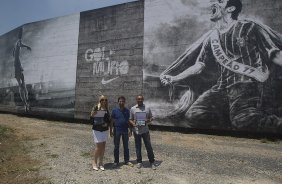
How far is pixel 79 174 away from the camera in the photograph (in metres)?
7.85

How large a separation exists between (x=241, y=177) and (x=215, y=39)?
9.05 m

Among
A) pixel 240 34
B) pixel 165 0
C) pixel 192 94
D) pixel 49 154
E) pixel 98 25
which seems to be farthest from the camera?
pixel 98 25

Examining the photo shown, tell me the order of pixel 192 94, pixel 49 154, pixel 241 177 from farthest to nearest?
pixel 192 94 < pixel 49 154 < pixel 241 177

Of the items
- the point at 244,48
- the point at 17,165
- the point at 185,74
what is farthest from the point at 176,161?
the point at 185,74

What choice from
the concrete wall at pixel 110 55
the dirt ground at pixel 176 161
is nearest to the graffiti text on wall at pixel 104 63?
the concrete wall at pixel 110 55

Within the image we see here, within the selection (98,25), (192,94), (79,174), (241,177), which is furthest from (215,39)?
(79,174)

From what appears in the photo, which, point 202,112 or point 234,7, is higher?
point 234,7

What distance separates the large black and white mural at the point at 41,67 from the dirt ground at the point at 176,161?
851cm

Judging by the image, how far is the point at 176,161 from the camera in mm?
9398

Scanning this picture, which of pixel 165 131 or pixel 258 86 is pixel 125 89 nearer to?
pixel 165 131

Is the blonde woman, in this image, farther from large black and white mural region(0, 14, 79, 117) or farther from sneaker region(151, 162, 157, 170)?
large black and white mural region(0, 14, 79, 117)

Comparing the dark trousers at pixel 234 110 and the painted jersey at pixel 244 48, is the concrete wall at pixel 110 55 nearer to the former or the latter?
the dark trousers at pixel 234 110

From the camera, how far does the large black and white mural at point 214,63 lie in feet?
46.7

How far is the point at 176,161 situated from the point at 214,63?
7.31 m
